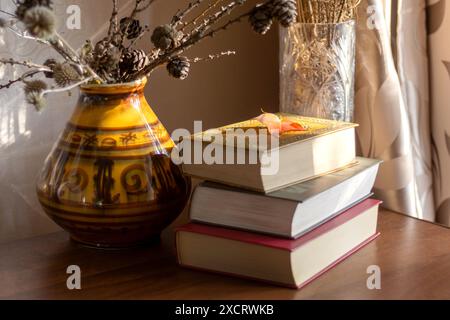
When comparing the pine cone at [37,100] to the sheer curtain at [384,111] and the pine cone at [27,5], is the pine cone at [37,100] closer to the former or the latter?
the pine cone at [27,5]

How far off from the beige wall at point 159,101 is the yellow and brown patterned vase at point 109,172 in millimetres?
225

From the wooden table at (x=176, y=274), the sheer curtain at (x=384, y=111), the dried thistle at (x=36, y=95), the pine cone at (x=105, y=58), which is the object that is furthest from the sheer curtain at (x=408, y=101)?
the dried thistle at (x=36, y=95)

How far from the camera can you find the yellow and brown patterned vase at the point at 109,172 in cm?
81

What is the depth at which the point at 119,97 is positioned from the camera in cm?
83

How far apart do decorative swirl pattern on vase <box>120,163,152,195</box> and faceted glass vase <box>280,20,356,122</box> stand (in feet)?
0.99

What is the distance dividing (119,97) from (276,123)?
0.18 metres

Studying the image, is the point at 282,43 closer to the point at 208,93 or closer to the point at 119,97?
the point at 208,93

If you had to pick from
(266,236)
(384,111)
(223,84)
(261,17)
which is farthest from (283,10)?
(223,84)

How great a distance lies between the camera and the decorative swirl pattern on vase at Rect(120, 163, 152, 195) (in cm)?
81

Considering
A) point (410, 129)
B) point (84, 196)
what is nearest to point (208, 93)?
point (410, 129)

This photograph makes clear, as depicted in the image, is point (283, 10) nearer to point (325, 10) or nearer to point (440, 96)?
point (325, 10)

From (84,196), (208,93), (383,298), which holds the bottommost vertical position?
(383,298)

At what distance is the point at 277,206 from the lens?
0.77m

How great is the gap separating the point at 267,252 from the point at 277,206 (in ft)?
0.16
